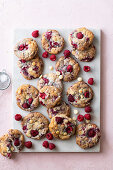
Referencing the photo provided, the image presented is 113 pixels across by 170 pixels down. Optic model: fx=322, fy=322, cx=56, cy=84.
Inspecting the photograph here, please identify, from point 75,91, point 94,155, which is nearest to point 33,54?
point 75,91

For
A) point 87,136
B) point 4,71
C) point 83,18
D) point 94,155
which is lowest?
point 94,155

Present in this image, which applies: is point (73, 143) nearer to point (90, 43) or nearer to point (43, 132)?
point (43, 132)

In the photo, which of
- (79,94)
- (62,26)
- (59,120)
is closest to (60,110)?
(59,120)

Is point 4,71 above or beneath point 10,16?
beneath

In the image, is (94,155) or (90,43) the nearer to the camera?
(90,43)

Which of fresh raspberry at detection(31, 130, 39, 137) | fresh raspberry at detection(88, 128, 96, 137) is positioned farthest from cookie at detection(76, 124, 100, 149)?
fresh raspberry at detection(31, 130, 39, 137)

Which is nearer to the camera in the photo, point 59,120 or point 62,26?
point 59,120

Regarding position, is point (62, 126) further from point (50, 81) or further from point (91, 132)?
point (50, 81)
